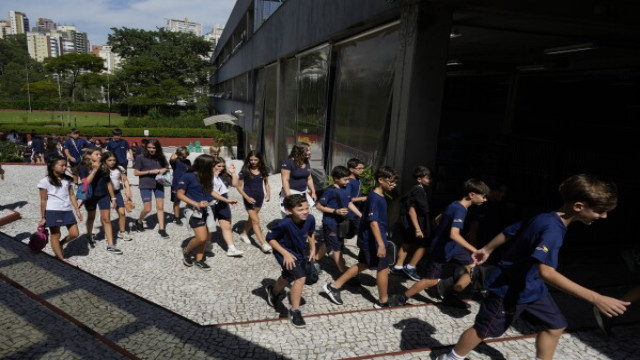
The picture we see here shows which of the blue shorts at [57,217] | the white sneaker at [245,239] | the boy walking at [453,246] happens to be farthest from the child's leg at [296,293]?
the blue shorts at [57,217]

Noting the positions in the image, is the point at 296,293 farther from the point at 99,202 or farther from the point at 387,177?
the point at 99,202

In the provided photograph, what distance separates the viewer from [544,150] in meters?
10.1

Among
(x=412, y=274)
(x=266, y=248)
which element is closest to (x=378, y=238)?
(x=412, y=274)

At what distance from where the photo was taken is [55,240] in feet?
19.1

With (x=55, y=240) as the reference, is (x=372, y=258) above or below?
above

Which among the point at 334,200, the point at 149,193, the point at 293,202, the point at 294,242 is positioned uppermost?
the point at 293,202

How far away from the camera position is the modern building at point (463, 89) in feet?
22.4

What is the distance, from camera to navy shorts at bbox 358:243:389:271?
15.0ft

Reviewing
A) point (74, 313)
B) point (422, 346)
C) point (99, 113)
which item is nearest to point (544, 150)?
point (422, 346)

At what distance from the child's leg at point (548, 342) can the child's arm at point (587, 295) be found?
0.55 metres

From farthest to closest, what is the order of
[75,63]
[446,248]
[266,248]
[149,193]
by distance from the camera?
1. [75,63]
2. [149,193]
3. [266,248]
4. [446,248]

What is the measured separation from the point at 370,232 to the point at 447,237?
880mm

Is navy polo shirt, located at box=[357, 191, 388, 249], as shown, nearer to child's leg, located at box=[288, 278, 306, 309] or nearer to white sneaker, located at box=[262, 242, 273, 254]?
child's leg, located at box=[288, 278, 306, 309]

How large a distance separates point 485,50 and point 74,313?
12153 millimetres
